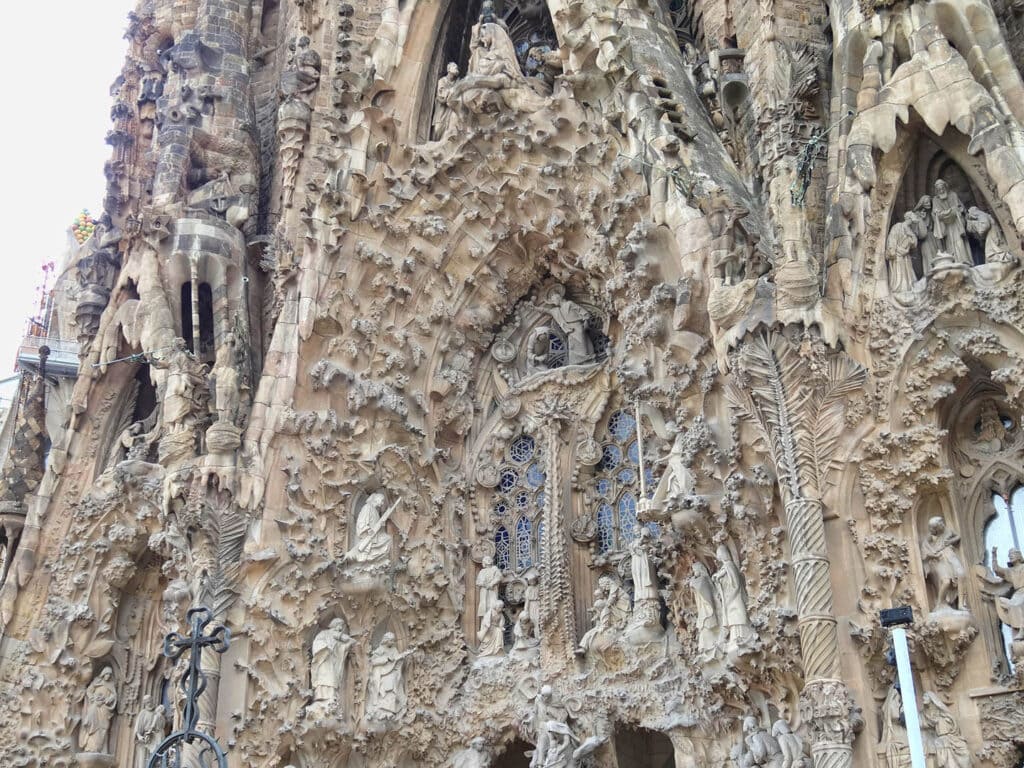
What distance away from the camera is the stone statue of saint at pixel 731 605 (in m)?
9.94

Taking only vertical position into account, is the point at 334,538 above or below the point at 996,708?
above

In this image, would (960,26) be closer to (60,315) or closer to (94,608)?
(94,608)

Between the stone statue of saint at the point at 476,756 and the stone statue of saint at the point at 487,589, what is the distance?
1.21m

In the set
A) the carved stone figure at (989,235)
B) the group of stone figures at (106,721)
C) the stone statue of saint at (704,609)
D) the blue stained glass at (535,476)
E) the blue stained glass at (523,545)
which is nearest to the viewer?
the carved stone figure at (989,235)

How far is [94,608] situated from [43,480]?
1779 mm

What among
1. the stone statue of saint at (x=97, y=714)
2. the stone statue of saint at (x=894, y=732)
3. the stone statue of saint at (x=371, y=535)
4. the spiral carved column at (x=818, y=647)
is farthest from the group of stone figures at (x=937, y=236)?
the stone statue of saint at (x=97, y=714)

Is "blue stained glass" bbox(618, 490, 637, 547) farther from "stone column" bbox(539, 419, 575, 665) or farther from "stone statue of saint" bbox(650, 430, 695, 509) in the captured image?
"stone statue of saint" bbox(650, 430, 695, 509)

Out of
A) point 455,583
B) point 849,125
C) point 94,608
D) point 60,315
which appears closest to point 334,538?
point 455,583

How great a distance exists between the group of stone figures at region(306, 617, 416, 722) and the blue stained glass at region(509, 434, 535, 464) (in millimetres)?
2343

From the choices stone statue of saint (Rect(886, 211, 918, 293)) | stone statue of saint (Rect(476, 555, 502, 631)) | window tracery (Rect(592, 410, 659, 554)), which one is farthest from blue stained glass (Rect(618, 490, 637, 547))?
stone statue of saint (Rect(886, 211, 918, 293))

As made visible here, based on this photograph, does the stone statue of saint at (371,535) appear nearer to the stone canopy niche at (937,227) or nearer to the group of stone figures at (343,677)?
the group of stone figures at (343,677)

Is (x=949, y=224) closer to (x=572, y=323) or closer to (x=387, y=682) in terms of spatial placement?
(x=572, y=323)

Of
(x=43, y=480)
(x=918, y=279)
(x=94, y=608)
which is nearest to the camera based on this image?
(x=918, y=279)

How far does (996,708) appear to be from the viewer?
29.3ft
